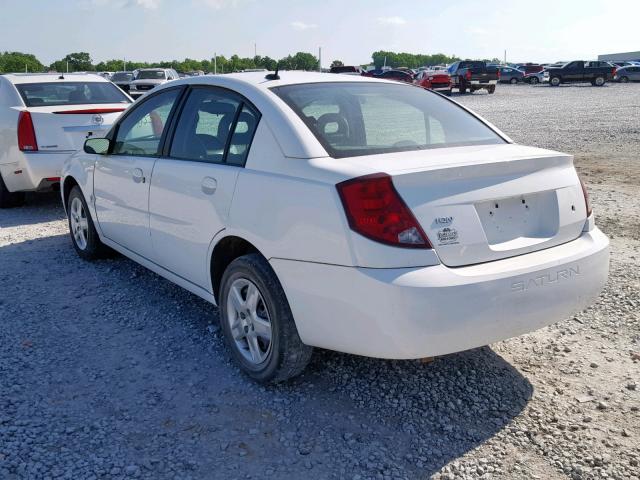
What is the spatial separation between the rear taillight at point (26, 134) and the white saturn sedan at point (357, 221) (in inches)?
153

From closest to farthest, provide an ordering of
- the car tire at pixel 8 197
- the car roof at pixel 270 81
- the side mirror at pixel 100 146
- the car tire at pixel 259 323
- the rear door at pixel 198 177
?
the car tire at pixel 259 323
the rear door at pixel 198 177
the car roof at pixel 270 81
the side mirror at pixel 100 146
the car tire at pixel 8 197

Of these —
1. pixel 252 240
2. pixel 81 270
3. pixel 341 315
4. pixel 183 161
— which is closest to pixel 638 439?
pixel 341 315

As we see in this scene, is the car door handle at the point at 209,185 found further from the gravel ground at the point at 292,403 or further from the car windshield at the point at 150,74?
the car windshield at the point at 150,74

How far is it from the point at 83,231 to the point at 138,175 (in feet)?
5.46

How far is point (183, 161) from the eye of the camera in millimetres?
4324

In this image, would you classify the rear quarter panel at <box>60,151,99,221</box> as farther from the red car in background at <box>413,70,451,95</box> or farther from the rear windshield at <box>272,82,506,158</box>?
the red car in background at <box>413,70,451,95</box>

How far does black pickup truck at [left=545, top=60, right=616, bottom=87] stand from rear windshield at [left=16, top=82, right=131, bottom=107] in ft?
148

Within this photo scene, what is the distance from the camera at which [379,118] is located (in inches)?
178

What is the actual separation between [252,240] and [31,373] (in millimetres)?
1565

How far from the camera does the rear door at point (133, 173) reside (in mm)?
4758

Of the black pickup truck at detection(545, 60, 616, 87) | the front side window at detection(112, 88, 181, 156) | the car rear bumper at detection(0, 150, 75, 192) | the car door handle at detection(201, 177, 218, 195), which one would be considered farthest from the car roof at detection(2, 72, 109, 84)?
the black pickup truck at detection(545, 60, 616, 87)

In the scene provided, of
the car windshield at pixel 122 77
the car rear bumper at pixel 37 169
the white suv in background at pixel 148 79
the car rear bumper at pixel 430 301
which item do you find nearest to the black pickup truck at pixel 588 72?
the white suv in background at pixel 148 79

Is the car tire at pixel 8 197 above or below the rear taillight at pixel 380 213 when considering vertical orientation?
below

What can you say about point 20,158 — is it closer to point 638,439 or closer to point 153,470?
point 153,470
